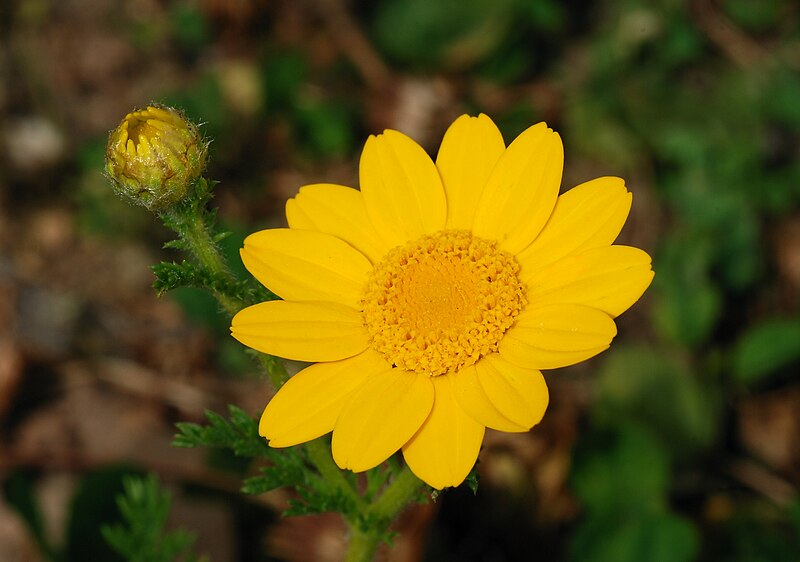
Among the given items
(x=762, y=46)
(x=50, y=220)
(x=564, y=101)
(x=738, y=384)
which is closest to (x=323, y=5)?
(x=564, y=101)

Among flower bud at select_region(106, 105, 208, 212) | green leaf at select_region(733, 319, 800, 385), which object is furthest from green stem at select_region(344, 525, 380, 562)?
green leaf at select_region(733, 319, 800, 385)

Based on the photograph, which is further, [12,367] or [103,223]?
[103,223]

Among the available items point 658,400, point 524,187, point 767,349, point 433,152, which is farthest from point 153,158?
point 767,349

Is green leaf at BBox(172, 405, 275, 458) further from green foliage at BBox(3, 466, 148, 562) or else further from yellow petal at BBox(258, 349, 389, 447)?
green foliage at BBox(3, 466, 148, 562)

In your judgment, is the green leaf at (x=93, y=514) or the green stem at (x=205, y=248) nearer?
the green stem at (x=205, y=248)

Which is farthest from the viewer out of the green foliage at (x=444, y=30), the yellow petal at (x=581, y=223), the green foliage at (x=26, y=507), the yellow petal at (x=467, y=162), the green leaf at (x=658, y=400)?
the green foliage at (x=444, y=30)

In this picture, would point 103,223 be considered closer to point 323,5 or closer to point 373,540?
point 323,5

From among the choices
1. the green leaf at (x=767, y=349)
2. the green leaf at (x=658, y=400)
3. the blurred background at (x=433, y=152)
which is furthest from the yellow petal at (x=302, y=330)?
the green leaf at (x=767, y=349)

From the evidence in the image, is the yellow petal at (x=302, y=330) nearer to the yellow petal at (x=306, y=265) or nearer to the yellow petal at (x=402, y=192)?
the yellow petal at (x=306, y=265)
